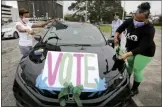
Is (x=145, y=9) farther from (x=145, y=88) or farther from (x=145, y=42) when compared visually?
(x=145, y=88)

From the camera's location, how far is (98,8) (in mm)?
51969

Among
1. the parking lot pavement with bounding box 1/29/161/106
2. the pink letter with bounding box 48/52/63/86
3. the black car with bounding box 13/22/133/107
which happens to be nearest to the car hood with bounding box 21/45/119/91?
the black car with bounding box 13/22/133/107

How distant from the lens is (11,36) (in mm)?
15305

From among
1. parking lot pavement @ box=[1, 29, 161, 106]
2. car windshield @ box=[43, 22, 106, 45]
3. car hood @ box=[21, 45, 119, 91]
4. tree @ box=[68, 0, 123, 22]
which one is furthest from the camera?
tree @ box=[68, 0, 123, 22]

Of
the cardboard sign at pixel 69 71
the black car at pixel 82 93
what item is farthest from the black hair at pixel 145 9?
the cardboard sign at pixel 69 71

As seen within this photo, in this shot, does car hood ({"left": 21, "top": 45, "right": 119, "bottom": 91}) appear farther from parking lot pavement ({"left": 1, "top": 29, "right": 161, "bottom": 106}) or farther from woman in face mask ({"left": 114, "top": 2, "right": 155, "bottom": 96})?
parking lot pavement ({"left": 1, "top": 29, "right": 161, "bottom": 106})

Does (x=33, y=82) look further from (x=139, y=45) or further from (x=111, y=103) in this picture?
(x=139, y=45)

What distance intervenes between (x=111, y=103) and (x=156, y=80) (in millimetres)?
2504

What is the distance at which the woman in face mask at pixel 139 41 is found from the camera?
3.59 m

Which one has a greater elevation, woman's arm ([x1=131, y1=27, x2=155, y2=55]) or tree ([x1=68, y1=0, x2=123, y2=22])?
tree ([x1=68, y1=0, x2=123, y2=22])

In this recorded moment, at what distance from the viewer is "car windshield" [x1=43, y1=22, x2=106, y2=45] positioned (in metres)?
4.43

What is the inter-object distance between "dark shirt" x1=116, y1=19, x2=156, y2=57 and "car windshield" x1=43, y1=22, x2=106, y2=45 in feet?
2.30

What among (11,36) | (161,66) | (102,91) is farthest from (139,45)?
(11,36)

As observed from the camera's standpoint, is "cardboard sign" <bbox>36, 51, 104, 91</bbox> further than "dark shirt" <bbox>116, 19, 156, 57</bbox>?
No
